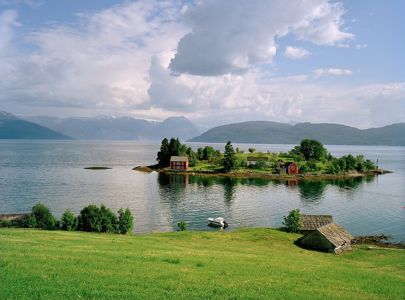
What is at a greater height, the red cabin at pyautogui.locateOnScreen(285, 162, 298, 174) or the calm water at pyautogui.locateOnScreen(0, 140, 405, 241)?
the red cabin at pyautogui.locateOnScreen(285, 162, 298, 174)

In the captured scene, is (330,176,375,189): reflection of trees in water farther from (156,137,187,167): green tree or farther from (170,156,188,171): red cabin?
(156,137,187,167): green tree

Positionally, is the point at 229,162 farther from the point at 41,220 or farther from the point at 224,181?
the point at 41,220

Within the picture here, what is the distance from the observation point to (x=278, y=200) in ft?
347

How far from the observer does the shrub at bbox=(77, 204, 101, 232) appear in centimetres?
5786

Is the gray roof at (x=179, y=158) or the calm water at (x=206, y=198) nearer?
the calm water at (x=206, y=198)

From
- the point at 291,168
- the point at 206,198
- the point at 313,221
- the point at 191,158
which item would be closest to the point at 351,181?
the point at 291,168

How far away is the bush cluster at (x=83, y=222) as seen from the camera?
58.0 m

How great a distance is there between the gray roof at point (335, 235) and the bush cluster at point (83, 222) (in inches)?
1177

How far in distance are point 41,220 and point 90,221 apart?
8.61 m

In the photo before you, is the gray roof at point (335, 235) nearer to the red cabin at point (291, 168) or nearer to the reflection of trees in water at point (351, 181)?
the reflection of trees in water at point (351, 181)

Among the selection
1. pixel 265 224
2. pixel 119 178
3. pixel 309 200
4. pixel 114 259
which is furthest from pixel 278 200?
pixel 114 259

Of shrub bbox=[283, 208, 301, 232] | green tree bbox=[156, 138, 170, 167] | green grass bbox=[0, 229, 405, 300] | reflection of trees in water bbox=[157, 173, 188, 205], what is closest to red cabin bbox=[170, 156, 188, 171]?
reflection of trees in water bbox=[157, 173, 188, 205]

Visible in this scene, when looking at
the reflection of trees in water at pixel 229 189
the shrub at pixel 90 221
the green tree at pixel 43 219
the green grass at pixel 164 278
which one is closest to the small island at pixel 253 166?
the reflection of trees in water at pixel 229 189

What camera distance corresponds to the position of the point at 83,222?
58.3 meters
